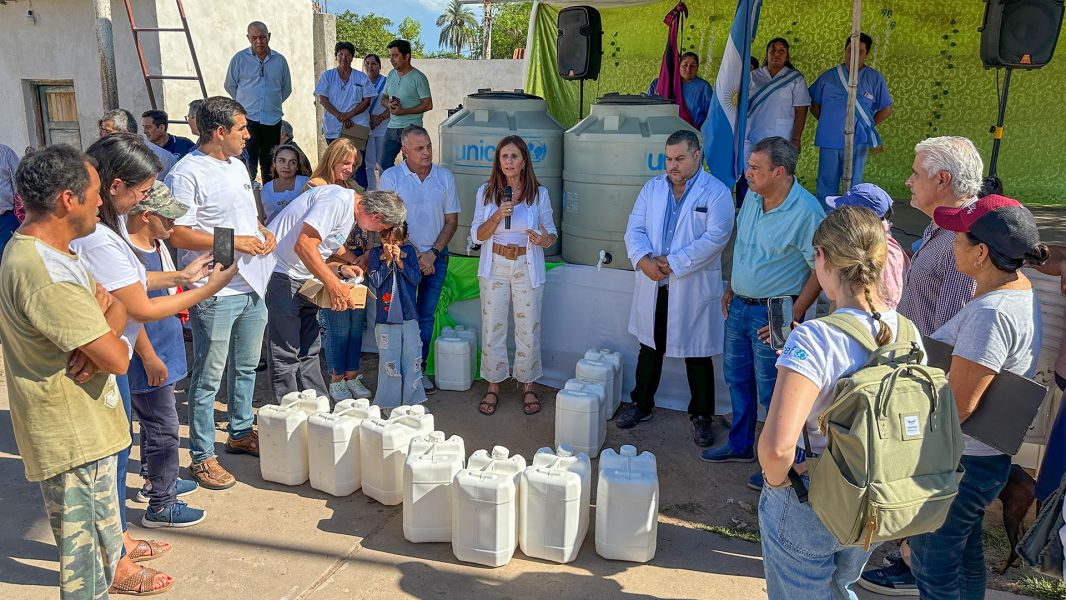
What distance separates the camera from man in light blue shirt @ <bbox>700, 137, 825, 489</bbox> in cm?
378

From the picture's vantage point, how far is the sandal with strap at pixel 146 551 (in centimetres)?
321

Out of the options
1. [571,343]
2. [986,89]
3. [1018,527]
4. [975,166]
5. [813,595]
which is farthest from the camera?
[986,89]

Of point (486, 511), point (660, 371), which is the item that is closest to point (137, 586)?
point (486, 511)

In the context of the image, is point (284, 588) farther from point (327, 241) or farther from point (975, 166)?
point (975, 166)

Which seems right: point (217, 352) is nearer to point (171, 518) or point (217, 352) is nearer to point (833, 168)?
point (171, 518)

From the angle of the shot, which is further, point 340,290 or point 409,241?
point 409,241

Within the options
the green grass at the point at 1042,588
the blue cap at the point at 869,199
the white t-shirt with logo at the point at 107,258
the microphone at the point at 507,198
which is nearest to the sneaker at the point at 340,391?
the microphone at the point at 507,198

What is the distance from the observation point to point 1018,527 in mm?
3291

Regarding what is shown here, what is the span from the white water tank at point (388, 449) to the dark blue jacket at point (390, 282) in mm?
1044

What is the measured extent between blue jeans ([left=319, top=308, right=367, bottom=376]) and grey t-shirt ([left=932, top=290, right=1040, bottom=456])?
352cm

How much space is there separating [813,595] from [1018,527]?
1.80 meters

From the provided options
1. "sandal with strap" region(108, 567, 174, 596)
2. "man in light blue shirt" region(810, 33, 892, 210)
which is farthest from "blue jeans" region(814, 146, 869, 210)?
"sandal with strap" region(108, 567, 174, 596)

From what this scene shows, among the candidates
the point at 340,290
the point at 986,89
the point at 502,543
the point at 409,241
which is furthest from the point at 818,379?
the point at 986,89

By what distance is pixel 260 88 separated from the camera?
782 centimetres
